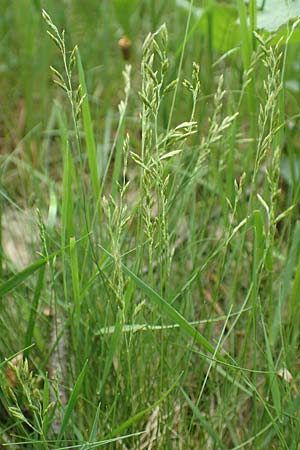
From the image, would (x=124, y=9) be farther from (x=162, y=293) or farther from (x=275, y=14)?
(x=162, y=293)

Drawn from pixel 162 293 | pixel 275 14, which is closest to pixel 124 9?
pixel 275 14

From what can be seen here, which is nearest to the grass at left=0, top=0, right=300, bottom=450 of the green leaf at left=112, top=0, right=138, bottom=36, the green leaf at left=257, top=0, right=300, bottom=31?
the green leaf at left=257, top=0, right=300, bottom=31

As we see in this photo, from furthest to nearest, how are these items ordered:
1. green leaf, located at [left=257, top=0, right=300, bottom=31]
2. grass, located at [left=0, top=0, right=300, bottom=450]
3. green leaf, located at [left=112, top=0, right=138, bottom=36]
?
green leaf, located at [left=112, top=0, right=138, bottom=36] < green leaf, located at [left=257, top=0, right=300, bottom=31] < grass, located at [left=0, top=0, right=300, bottom=450]

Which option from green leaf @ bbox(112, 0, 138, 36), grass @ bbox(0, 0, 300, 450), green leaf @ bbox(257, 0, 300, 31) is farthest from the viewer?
green leaf @ bbox(112, 0, 138, 36)

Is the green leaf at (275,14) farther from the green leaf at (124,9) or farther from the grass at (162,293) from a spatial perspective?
the green leaf at (124,9)

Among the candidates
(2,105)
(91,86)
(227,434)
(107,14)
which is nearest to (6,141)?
(2,105)

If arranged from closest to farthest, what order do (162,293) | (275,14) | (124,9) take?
(162,293)
(275,14)
(124,9)

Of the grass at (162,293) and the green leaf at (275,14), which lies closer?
the grass at (162,293)

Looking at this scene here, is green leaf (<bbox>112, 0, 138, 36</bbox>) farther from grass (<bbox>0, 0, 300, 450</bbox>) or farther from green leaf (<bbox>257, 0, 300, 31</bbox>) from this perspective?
green leaf (<bbox>257, 0, 300, 31</bbox>)

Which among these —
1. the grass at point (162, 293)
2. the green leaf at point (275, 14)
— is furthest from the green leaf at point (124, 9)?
the green leaf at point (275, 14)

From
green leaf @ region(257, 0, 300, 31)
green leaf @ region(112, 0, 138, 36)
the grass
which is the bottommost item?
the grass

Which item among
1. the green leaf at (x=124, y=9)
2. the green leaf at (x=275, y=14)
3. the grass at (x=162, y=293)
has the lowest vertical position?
the grass at (x=162, y=293)

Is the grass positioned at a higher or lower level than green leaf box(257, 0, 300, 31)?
lower
